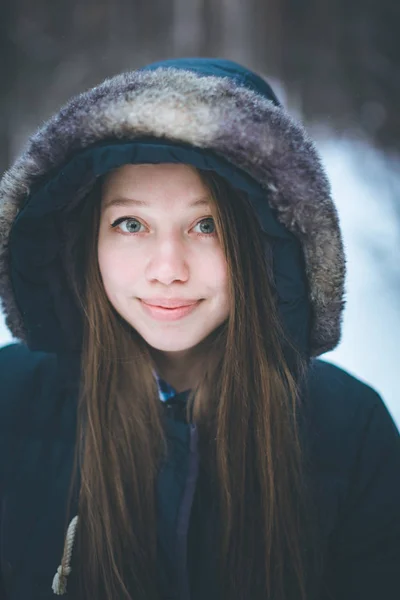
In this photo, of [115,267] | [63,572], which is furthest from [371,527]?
[115,267]

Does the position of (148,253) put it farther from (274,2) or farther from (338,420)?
(274,2)

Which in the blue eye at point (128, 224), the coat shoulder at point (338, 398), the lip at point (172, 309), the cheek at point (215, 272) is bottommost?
the coat shoulder at point (338, 398)

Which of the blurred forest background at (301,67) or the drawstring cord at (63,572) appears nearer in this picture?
the drawstring cord at (63,572)

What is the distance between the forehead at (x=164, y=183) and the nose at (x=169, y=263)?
Answer: 0.07 meters

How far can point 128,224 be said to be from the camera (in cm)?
88

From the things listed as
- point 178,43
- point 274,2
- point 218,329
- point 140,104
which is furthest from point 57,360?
point 274,2

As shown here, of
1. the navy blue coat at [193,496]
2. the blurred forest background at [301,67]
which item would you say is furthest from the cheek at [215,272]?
the blurred forest background at [301,67]

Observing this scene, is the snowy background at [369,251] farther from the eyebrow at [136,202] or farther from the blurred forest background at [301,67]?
the eyebrow at [136,202]

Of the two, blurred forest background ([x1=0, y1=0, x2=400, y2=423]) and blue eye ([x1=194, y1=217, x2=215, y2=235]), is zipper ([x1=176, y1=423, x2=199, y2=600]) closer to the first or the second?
blue eye ([x1=194, y1=217, x2=215, y2=235])

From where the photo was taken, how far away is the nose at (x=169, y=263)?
818mm

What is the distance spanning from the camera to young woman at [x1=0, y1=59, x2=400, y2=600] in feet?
2.62

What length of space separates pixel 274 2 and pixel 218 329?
50.4 inches

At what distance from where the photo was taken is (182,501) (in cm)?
95

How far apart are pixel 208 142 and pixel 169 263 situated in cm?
20
